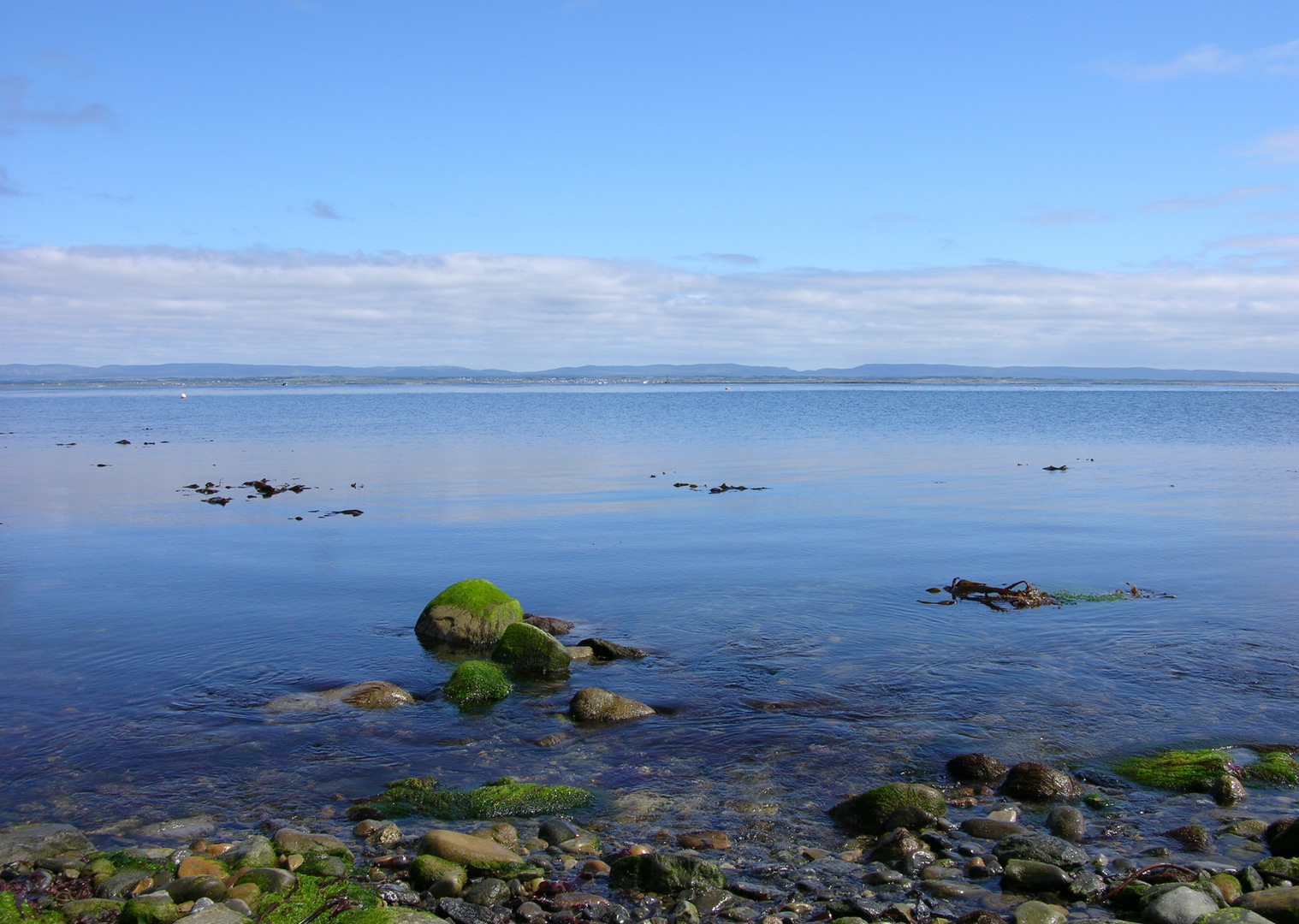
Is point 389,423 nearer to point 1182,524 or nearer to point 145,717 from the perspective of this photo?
point 1182,524

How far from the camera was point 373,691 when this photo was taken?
14133 mm

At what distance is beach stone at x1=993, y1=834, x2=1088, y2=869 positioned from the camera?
362 inches

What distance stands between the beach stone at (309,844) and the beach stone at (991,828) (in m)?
6.03

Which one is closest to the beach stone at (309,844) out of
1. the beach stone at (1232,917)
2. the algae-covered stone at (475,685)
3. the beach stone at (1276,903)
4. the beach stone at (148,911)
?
the beach stone at (148,911)

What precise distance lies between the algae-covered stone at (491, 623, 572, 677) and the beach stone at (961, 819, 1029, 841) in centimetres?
715

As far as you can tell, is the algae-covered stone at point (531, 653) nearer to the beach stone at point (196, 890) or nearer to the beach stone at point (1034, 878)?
the beach stone at point (196, 890)

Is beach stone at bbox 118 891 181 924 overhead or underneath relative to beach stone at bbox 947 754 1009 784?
overhead

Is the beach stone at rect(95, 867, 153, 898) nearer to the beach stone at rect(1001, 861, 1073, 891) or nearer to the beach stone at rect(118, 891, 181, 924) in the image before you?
the beach stone at rect(118, 891, 181, 924)

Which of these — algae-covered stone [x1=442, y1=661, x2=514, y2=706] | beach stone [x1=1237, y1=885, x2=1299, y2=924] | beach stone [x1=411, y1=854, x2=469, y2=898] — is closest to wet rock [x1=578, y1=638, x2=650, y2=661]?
algae-covered stone [x1=442, y1=661, x2=514, y2=706]

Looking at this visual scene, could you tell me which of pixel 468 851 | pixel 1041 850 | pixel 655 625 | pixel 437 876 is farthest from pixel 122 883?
pixel 655 625

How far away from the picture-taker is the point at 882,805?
1024 centimetres

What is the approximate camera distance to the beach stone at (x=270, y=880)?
8500 millimetres

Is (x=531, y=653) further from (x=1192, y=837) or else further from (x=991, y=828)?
(x=1192, y=837)

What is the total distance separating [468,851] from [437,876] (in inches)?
16.6
